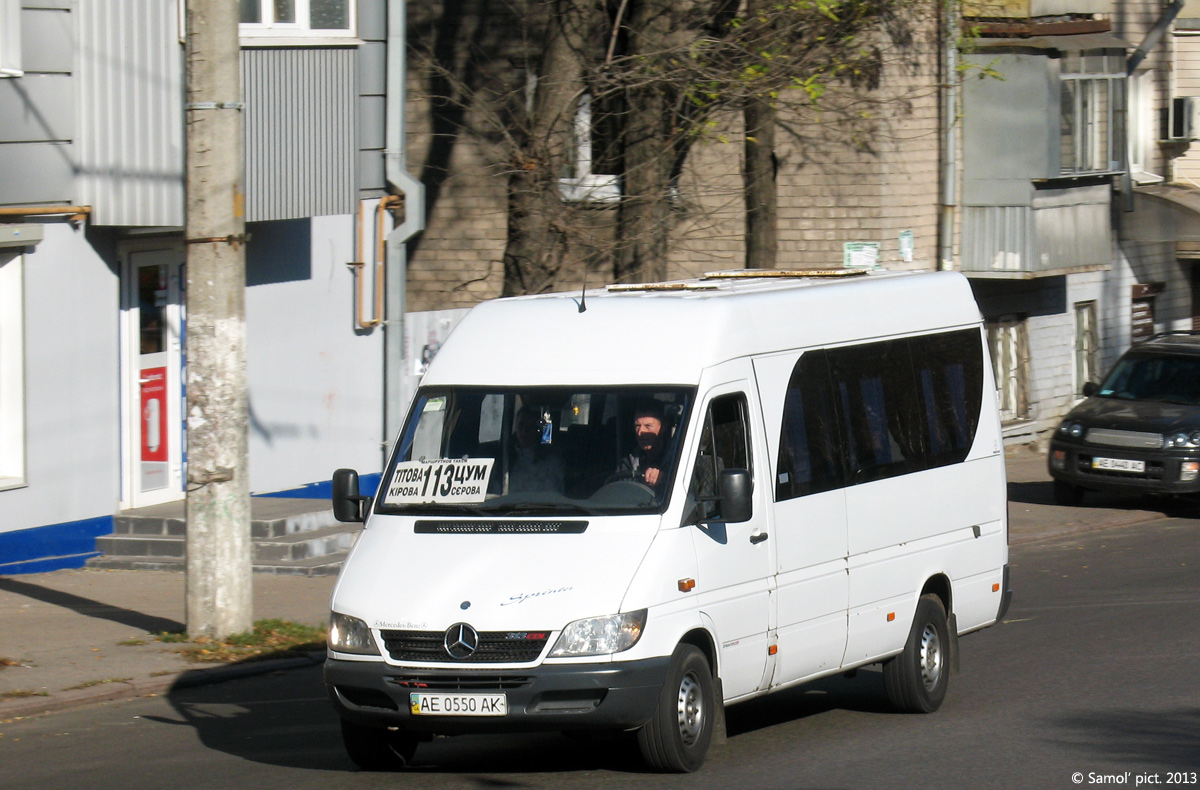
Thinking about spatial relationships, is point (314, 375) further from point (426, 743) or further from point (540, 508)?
point (540, 508)

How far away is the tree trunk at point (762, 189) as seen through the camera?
18.0 metres

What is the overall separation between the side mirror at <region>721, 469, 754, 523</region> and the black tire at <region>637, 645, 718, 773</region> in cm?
62

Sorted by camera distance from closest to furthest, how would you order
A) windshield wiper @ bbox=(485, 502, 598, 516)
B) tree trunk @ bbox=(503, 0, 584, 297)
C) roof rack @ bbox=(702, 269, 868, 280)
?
windshield wiper @ bbox=(485, 502, 598, 516) < roof rack @ bbox=(702, 269, 868, 280) < tree trunk @ bbox=(503, 0, 584, 297)

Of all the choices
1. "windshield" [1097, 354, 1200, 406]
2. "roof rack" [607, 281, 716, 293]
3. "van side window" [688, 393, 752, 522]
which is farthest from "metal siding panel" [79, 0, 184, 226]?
"windshield" [1097, 354, 1200, 406]

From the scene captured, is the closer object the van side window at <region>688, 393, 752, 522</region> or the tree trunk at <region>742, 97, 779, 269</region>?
the van side window at <region>688, 393, 752, 522</region>

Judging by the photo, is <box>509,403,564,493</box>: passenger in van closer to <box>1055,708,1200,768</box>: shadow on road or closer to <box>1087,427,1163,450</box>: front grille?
<box>1055,708,1200,768</box>: shadow on road

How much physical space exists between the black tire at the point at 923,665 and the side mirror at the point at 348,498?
10.1 feet

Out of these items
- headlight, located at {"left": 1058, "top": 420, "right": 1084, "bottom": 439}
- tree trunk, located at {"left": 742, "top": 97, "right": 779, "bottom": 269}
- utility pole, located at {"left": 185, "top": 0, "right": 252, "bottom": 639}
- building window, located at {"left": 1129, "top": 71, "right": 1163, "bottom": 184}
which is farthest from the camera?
building window, located at {"left": 1129, "top": 71, "right": 1163, "bottom": 184}

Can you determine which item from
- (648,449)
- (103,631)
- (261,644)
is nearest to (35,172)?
(103,631)

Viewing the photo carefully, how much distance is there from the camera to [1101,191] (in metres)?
24.8

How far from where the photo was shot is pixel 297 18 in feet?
52.4

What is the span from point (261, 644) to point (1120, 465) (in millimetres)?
11362

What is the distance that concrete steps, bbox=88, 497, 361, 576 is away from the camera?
46.3ft

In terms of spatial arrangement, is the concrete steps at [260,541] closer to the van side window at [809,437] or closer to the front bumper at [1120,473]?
the van side window at [809,437]
